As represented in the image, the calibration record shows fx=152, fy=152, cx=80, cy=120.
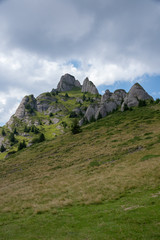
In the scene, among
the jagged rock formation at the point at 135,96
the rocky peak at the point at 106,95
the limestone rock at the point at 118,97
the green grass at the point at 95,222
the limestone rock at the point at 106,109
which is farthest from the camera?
the rocky peak at the point at 106,95

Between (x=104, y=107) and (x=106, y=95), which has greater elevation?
(x=106, y=95)

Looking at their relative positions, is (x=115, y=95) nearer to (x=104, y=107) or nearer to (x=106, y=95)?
(x=106, y=95)

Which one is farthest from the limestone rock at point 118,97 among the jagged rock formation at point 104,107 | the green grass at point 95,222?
the green grass at point 95,222

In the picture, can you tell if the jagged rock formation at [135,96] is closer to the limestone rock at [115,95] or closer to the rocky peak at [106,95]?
the limestone rock at [115,95]

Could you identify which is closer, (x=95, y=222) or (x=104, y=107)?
(x=95, y=222)

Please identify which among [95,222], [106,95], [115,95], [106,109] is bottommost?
[95,222]

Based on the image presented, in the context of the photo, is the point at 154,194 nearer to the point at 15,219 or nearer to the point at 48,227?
the point at 48,227

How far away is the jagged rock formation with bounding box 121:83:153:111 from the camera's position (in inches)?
3666

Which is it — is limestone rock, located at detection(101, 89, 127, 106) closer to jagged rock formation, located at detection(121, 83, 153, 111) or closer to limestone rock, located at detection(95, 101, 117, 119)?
limestone rock, located at detection(95, 101, 117, 119)

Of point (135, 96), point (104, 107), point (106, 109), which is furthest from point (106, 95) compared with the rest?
point (135, 96)

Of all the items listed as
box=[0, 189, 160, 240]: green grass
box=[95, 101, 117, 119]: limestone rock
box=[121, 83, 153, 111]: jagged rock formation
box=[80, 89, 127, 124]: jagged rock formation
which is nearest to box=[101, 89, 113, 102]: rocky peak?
box=[80, 89, 127, 124]: jagged rock formation

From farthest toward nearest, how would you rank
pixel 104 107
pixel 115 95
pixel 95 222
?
pixel 115 95
pixel 104 107
pixel 95 222

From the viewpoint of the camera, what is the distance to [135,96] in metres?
97.6

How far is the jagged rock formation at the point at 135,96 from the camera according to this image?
3666 inches
